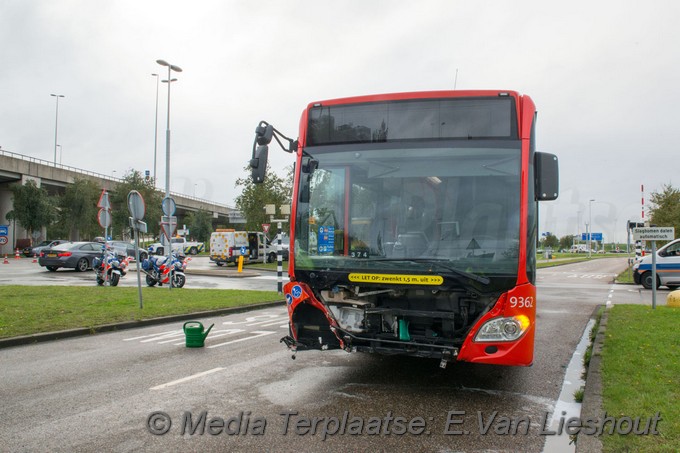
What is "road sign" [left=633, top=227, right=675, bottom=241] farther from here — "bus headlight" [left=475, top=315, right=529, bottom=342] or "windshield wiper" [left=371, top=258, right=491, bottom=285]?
"windshield wiper" [left=371, top=258, right=491, bottom=285]

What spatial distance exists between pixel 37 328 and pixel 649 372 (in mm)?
9226

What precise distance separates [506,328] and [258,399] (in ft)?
8.23

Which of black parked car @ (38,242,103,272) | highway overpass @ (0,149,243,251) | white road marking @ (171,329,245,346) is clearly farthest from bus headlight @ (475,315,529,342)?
highway overpass @ (0,149,243,251)

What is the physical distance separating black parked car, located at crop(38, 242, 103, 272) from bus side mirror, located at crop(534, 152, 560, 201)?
25.5m

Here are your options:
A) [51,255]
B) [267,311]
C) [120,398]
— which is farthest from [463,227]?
[51,255]

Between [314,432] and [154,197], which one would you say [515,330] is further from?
[154,197]

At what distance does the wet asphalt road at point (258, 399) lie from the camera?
4316 mm

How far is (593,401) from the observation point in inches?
197

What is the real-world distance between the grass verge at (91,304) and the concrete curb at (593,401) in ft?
27.2

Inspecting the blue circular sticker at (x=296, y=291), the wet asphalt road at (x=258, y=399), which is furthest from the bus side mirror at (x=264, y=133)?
the wet asphalt road at (x=258, y=399)

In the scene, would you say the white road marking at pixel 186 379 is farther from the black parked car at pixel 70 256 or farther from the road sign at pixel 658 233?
the black parked car at pixel 70 256

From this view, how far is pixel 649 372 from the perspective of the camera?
6.02 metres

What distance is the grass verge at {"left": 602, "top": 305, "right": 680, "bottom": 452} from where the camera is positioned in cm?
403

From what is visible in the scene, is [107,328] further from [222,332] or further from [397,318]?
[397,318]
